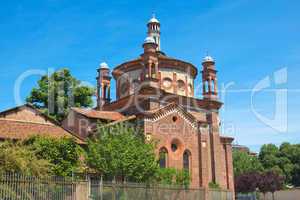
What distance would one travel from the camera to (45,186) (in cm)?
1528

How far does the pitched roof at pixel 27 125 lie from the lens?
25328mm

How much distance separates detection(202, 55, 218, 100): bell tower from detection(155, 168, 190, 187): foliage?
11449 millimetres

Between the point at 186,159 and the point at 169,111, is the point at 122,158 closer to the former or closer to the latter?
the point at 169,111

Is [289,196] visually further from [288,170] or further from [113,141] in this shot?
[113,141]

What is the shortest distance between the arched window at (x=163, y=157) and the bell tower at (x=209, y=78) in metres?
9.09

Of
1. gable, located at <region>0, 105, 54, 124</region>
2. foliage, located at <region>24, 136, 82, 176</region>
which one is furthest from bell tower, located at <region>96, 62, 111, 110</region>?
foliage, located at <region>24, 136, 82, 176</region>

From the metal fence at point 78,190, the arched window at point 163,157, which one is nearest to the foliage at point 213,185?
the arched window at point 163,157

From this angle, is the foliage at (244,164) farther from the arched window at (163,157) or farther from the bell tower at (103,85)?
the arched window at (163,157)

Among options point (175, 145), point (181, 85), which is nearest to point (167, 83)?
point (181, 85)

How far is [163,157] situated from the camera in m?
29.8

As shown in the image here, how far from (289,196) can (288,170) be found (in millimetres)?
11311

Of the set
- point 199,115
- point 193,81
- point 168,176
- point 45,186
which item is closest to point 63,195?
point 45,186

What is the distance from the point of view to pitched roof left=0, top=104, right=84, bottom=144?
25.3 metres

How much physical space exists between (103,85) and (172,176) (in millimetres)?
15754
